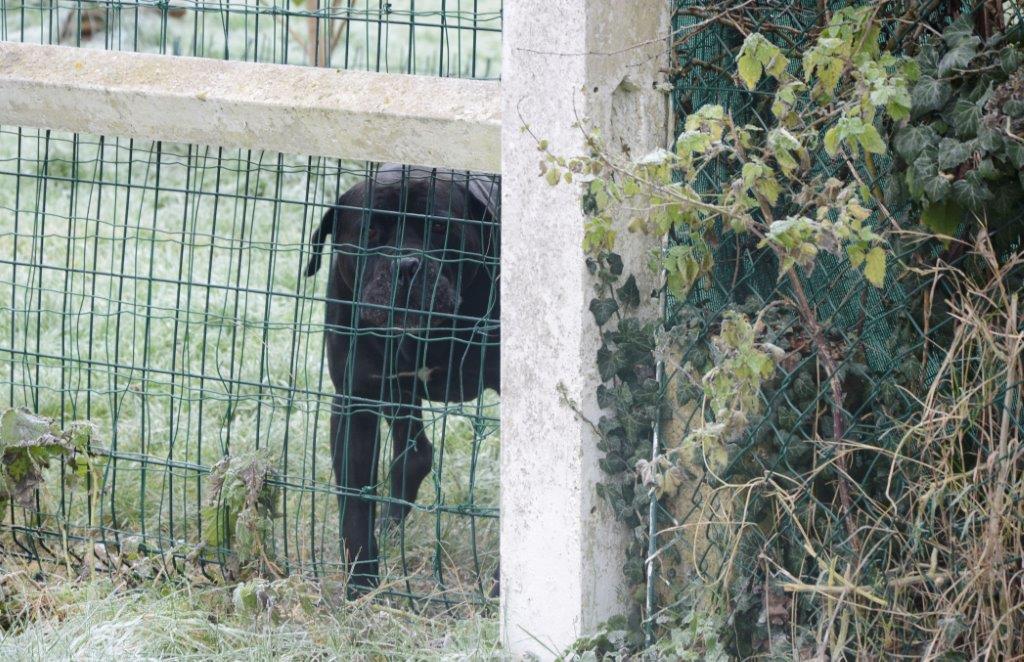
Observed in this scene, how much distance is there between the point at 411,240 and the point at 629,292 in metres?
1.31

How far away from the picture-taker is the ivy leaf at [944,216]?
2.34 meters

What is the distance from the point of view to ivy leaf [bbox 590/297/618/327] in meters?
2.73

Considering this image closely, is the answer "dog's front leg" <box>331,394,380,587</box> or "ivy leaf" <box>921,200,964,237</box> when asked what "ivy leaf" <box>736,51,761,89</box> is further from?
"dog's front leg" <box>331,394,380,587</box>

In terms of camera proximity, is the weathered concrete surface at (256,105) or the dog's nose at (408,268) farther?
the dog's nose at (408,268)

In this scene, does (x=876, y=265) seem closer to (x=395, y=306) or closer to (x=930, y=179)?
(x=930, y=179)

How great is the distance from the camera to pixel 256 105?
3086mm

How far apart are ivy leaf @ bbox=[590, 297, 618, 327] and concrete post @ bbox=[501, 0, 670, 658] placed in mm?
22

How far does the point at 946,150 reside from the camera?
227cm

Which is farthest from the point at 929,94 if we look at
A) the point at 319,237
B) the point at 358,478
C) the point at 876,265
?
the point at 358,478

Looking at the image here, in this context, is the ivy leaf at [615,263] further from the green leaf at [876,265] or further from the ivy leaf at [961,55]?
the ivy leaf at [961,55]

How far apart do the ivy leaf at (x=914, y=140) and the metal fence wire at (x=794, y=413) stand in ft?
0.52

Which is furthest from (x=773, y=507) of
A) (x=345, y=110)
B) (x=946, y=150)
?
(x=345, y=110)

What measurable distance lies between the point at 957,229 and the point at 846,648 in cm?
91

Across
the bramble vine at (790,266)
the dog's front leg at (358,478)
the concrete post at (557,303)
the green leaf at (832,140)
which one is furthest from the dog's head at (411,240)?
the green leaf at (832,140)
